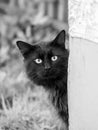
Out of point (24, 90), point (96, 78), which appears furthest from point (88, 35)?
point (24, 90)

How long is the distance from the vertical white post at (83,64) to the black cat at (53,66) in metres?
0.34

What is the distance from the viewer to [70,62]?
3.70m

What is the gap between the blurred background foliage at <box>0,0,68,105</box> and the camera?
6594mm

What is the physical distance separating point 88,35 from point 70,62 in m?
0.39

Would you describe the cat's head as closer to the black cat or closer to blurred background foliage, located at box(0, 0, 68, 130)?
the black cat

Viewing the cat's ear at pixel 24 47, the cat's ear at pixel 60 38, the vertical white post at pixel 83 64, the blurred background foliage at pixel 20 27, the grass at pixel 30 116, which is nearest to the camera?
the vertical white post at pixel 83 64

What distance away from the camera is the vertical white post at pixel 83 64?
3.36m

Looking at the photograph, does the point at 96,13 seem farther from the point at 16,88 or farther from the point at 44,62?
the point at 16,88

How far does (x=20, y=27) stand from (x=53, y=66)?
350cm

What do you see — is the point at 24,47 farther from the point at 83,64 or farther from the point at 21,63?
the point at 21,63

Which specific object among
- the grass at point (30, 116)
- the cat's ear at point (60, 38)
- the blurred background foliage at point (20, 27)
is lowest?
the blurred background foliage at point (20, 27)

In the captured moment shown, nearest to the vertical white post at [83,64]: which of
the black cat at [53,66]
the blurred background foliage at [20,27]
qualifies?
the black cat at [53,66]

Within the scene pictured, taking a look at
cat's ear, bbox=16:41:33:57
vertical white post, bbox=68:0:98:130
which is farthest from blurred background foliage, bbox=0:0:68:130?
vertical white post, bbox=68:0:98:130

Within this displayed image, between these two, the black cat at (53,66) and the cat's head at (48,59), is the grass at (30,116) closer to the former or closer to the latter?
the black cat at (53,66)
